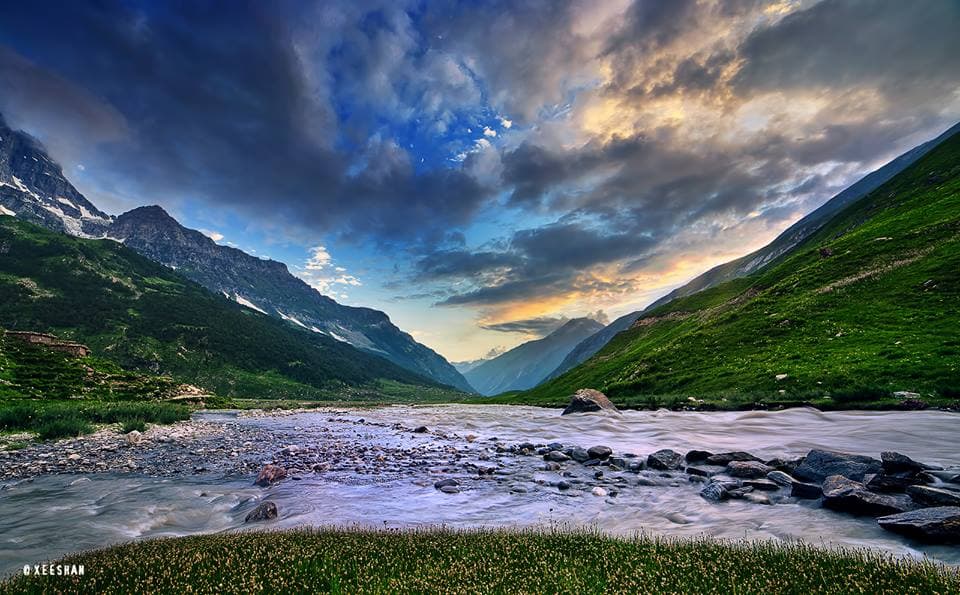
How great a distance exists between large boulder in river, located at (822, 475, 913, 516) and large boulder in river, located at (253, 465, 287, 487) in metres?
19.8

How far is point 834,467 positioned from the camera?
46.6 feet

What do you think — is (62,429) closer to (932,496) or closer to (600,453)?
(600,453)

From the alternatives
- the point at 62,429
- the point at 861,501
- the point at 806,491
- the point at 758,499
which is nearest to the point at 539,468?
the point at 758,499

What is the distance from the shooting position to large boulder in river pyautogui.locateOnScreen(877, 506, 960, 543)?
812cm

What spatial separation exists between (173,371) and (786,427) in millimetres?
212655

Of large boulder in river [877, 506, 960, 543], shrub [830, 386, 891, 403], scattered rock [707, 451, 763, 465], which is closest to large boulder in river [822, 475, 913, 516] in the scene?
large boulder in river [877, 506, 960, 543]

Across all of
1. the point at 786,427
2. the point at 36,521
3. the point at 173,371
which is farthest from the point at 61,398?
the point at 173,371

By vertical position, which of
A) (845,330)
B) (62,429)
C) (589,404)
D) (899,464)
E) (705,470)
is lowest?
(62,429)

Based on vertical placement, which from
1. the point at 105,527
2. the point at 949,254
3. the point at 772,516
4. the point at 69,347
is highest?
the point at 949,254

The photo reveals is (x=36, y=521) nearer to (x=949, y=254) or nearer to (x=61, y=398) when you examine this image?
(x=61, y=398)

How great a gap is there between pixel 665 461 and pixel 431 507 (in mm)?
11174

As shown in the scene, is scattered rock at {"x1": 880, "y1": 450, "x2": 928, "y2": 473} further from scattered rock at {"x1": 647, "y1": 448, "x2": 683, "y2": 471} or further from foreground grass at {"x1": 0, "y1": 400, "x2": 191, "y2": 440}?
foreground grass at {"x1": 0, "y1": 400, "x2": 191, "y2": 440}

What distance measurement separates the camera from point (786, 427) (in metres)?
26.0

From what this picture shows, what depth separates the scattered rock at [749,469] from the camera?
15.5 m
